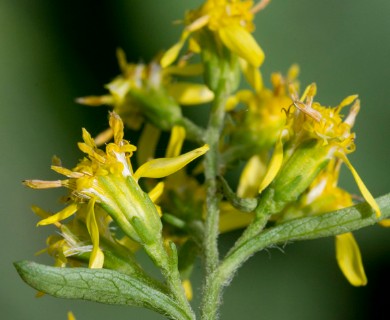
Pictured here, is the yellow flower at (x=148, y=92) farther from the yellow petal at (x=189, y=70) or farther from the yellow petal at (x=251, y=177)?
the yellow petal at (x=251, y=177)

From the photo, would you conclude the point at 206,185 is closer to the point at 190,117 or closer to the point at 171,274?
the point at 171,274

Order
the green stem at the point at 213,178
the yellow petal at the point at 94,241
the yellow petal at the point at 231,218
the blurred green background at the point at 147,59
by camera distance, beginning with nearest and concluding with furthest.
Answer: the yellow petal at the point at 94,241 < the green stem at the point at 213,178 < the yellow petal at the point at 231,218 < the blurred green background at the point at 147,59

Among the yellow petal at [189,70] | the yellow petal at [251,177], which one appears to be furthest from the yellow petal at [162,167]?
the yellow petal at [189,70]

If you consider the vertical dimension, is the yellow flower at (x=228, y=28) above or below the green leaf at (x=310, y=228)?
Answer: above

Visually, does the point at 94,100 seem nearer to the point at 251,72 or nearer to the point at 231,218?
the point at 251,72

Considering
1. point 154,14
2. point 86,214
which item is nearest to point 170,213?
point 86,214

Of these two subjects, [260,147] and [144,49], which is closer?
[260,147]

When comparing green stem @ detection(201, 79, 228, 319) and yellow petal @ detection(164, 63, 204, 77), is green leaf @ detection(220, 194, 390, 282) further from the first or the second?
yellow petal @ detection(164, 63, 204, 77)
